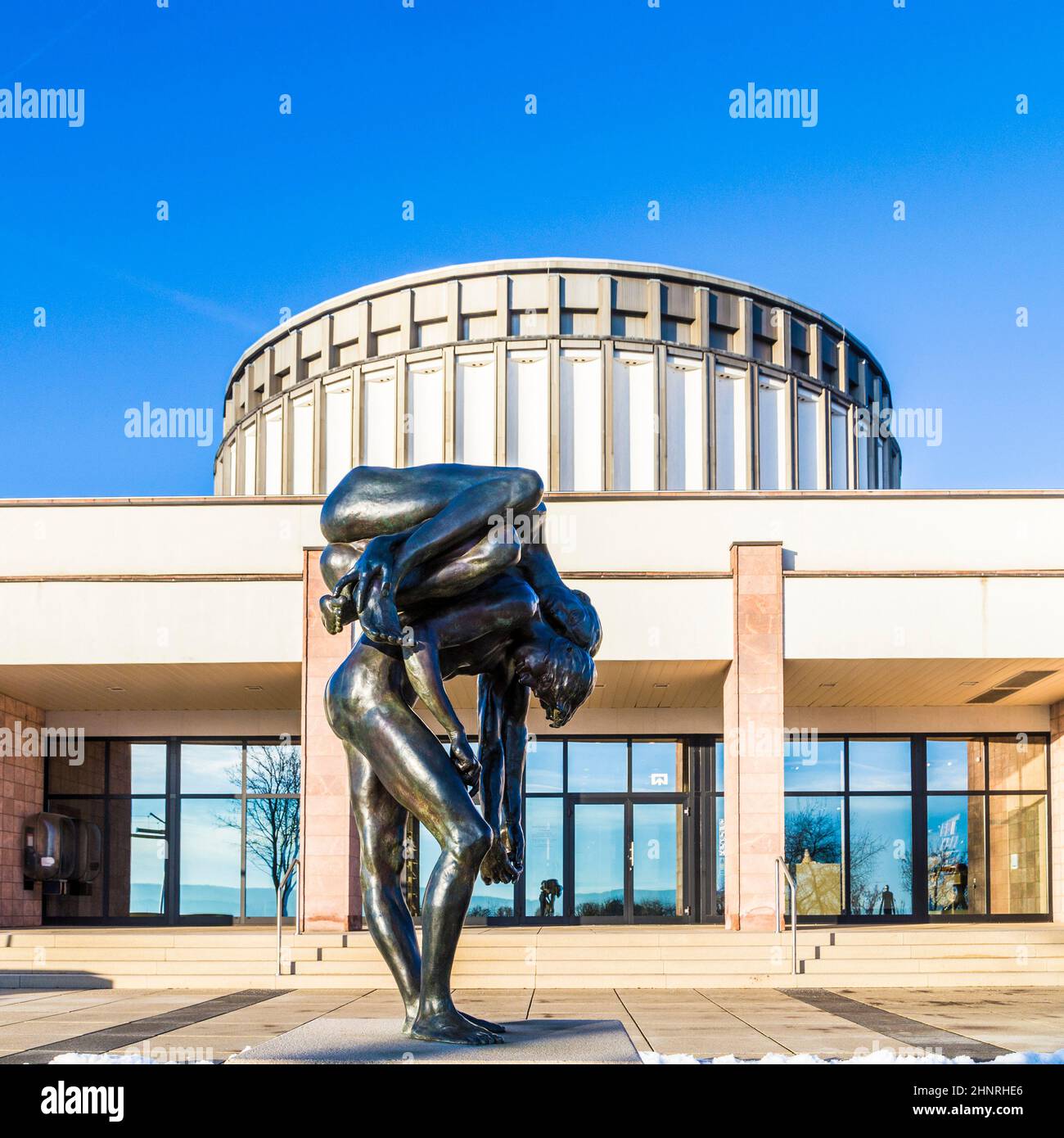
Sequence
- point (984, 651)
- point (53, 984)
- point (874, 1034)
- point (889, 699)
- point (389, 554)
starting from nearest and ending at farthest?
point (389, 554) < point (874, 1034) < point (53, 984) < point (984, 651) < point (889, 699)

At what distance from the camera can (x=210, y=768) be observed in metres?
25.7

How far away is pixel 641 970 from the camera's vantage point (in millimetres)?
16734

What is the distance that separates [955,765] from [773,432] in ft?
47.9

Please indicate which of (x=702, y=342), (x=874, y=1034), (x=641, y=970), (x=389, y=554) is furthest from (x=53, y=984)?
(x=702, y=342)

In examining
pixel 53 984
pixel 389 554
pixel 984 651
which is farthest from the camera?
pixel 984 651

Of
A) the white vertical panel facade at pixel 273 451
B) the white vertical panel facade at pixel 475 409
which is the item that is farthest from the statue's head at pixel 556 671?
the white vertical panel facade at pixel 273 451

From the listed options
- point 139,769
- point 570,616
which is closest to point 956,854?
point 139,769

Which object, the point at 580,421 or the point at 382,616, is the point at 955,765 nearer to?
the point at 580,421

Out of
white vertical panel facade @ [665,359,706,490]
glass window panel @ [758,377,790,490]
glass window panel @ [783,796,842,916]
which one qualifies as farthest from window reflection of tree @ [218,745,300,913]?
glass window panel @ [758,377,790,490]

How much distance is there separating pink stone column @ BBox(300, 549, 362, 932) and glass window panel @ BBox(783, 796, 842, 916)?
9087mm

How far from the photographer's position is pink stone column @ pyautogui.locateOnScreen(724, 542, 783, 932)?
19.8m

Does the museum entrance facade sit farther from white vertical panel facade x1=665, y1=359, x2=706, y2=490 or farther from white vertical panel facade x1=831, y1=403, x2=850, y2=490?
white vertical panel facade x1=831, y1=403, x2=850, y2=490

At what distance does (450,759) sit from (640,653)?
15296 millimetres

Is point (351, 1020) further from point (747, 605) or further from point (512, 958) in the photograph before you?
point (747, 605)
